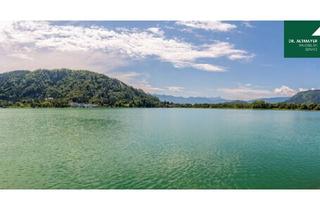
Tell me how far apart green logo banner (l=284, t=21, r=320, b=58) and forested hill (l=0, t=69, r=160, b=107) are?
231 feet

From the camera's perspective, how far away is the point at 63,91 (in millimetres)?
103188

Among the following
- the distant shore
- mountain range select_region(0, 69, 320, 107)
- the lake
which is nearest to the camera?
the lake

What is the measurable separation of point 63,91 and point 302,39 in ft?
306

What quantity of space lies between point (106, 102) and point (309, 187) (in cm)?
8586

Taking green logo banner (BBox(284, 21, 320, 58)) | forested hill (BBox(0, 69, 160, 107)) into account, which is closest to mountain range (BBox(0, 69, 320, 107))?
forested hill (BBox(0, 69, 160, 107))

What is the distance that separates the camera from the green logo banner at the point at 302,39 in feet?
55.3

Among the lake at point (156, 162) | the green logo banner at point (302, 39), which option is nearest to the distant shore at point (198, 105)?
the lake at point (156, 162)

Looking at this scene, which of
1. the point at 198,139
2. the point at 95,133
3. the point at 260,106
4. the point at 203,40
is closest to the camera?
the point at 198,139

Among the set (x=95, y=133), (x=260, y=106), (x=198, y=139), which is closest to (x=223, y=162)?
(x=198, y=139)

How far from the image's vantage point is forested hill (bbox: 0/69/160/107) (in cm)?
9025

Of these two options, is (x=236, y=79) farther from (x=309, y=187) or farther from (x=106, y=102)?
(x=106, y=102)

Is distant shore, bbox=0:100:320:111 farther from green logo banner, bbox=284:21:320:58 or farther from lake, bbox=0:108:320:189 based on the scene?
green logo banner, bbox=284:21:320:58

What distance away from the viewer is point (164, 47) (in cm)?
3247

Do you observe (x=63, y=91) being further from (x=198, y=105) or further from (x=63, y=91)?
(x=198, y=105)
